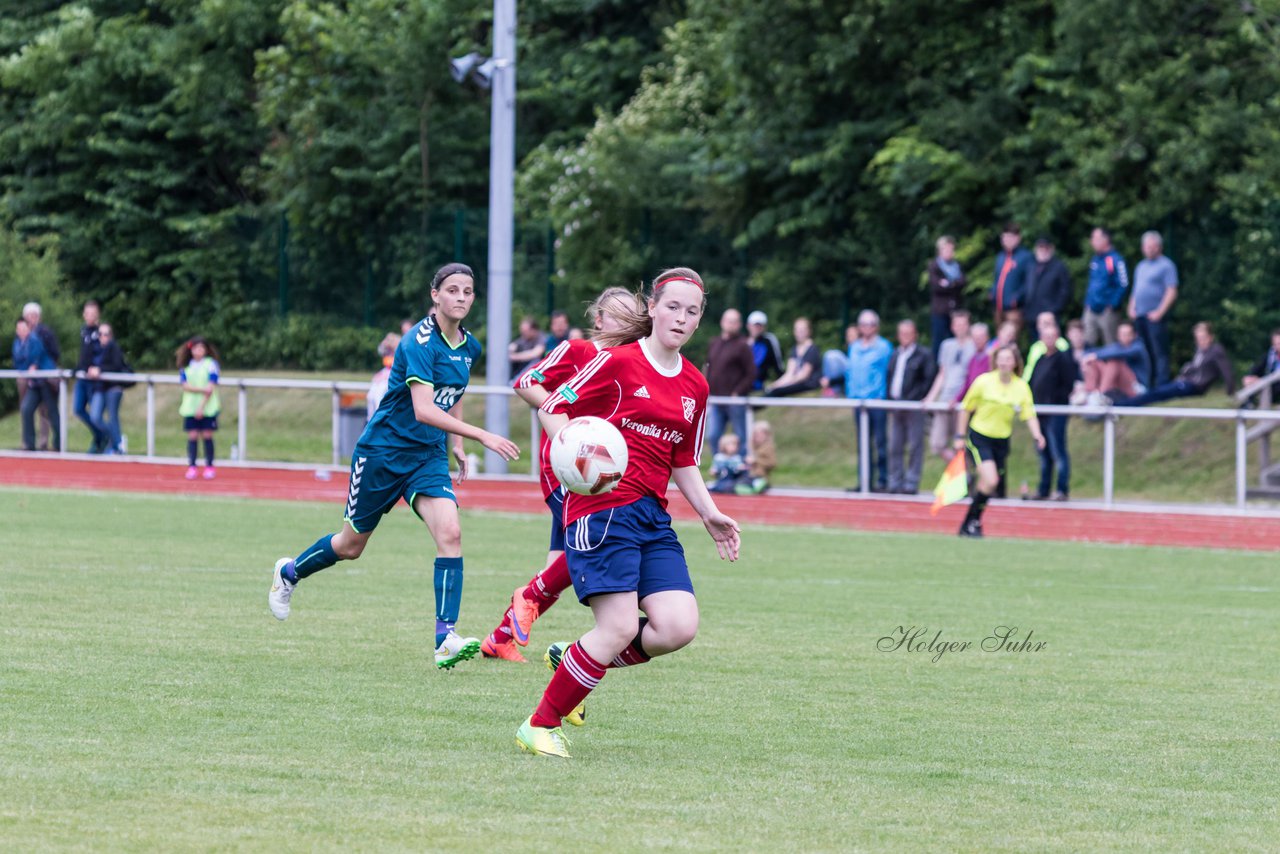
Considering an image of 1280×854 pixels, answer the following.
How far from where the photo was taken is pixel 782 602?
11.8 metres

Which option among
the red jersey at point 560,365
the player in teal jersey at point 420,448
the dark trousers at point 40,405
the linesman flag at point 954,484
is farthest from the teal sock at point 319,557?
the dark trousers at point 40,405

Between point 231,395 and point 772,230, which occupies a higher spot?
point 772,230

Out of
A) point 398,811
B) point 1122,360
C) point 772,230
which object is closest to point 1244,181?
point 1122,360

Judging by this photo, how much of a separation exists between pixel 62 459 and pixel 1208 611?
1686 cm

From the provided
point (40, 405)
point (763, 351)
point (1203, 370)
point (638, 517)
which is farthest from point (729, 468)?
point (638, 517)

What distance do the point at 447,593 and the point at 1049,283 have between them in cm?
1388

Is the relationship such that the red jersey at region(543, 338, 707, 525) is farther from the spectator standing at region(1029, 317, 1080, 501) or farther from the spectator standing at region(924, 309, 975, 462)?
the spectator standing at region(924, 309, 975, 462)

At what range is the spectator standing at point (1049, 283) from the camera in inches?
840

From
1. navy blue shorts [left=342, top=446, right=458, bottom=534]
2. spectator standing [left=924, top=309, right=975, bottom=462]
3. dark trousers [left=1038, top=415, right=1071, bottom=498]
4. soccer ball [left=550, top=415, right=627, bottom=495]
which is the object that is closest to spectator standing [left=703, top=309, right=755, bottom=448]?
spectator standing [left=924, top=309, right=975, bottom=462]

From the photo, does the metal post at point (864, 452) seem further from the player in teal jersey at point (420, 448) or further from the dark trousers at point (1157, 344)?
the player in teal jersey at point (420, 448)

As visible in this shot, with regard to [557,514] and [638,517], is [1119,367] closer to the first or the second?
[557,514]

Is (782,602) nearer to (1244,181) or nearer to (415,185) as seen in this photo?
(1244,181)

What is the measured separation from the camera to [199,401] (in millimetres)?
22188

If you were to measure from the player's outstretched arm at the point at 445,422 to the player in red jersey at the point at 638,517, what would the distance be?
63.1 inches
